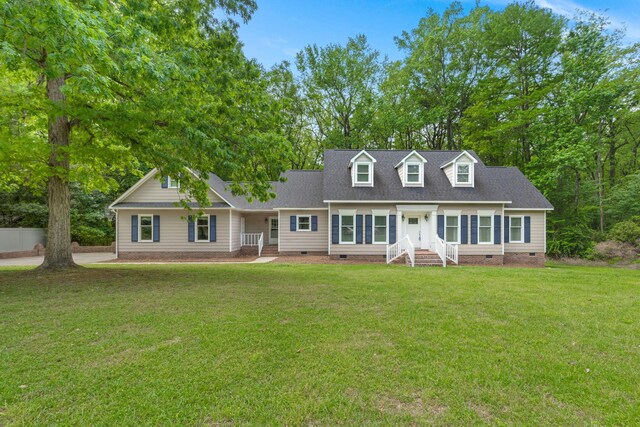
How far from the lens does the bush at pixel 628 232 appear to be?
669 inches

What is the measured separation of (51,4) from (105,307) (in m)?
5.09

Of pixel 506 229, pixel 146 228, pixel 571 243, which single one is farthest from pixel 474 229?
pixel 146 228

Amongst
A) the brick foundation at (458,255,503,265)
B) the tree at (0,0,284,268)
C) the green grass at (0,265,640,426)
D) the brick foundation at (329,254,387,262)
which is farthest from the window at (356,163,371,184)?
the green grass at (0,265,640,426)

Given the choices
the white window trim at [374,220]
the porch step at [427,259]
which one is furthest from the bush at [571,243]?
→ the white window trim at [374,220]

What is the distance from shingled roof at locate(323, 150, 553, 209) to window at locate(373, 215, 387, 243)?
1.06 m

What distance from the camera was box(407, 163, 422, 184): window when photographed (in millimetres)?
16562

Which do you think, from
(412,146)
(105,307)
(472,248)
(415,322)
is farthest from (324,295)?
(412,146)

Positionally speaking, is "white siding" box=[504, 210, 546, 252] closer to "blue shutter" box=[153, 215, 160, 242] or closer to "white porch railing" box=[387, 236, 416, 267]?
"white porch railing" box=[387, 236, 416, 267]

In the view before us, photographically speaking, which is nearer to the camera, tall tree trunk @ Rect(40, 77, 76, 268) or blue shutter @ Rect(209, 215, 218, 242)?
tall tree trunk @ Rect(40, 77, 76, 268)

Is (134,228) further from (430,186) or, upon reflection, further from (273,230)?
(430,186)

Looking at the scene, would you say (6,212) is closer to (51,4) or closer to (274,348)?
(51,4)

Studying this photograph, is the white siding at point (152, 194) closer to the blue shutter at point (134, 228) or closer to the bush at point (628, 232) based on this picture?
the blue shutter at point (134, 228)

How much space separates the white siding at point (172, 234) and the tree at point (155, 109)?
713cm

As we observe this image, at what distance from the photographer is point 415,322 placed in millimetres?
5020
